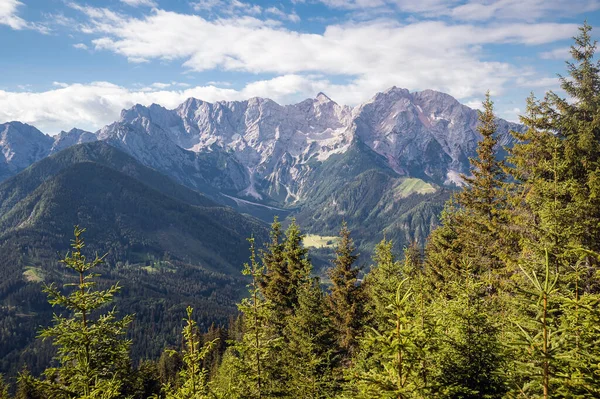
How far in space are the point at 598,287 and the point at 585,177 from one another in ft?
29.0

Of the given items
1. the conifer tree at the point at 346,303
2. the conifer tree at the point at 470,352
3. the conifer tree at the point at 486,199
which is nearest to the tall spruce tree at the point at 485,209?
the conifer tree at the point at 486,199

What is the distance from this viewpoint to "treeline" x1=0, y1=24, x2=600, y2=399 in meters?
9.64

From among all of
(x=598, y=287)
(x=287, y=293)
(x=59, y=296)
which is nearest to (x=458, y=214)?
(x=598, y=287)

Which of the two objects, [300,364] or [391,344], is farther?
[300,364]

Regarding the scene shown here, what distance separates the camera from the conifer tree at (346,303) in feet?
103

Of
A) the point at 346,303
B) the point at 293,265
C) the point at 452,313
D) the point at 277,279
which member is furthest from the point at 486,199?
the point at 452,313

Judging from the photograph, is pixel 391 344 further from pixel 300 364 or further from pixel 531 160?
pixel 531 160

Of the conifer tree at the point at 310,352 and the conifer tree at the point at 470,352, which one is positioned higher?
the conifer tree at the point at 470,352

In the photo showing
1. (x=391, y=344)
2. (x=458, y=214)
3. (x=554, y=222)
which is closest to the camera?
(x=391, y=344)

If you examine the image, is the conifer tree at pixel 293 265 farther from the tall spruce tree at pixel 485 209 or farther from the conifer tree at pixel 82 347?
the conifer tree at pixel 82 347

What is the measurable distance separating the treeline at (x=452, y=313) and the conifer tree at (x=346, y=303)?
0.43ft

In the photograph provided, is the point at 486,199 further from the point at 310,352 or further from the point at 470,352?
the point at 470,352

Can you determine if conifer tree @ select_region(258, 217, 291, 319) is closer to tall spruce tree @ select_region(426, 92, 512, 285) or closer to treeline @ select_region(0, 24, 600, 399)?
treeline @ select_region(0, 24, 600, 399)

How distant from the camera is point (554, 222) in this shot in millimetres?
Answer: 19312
